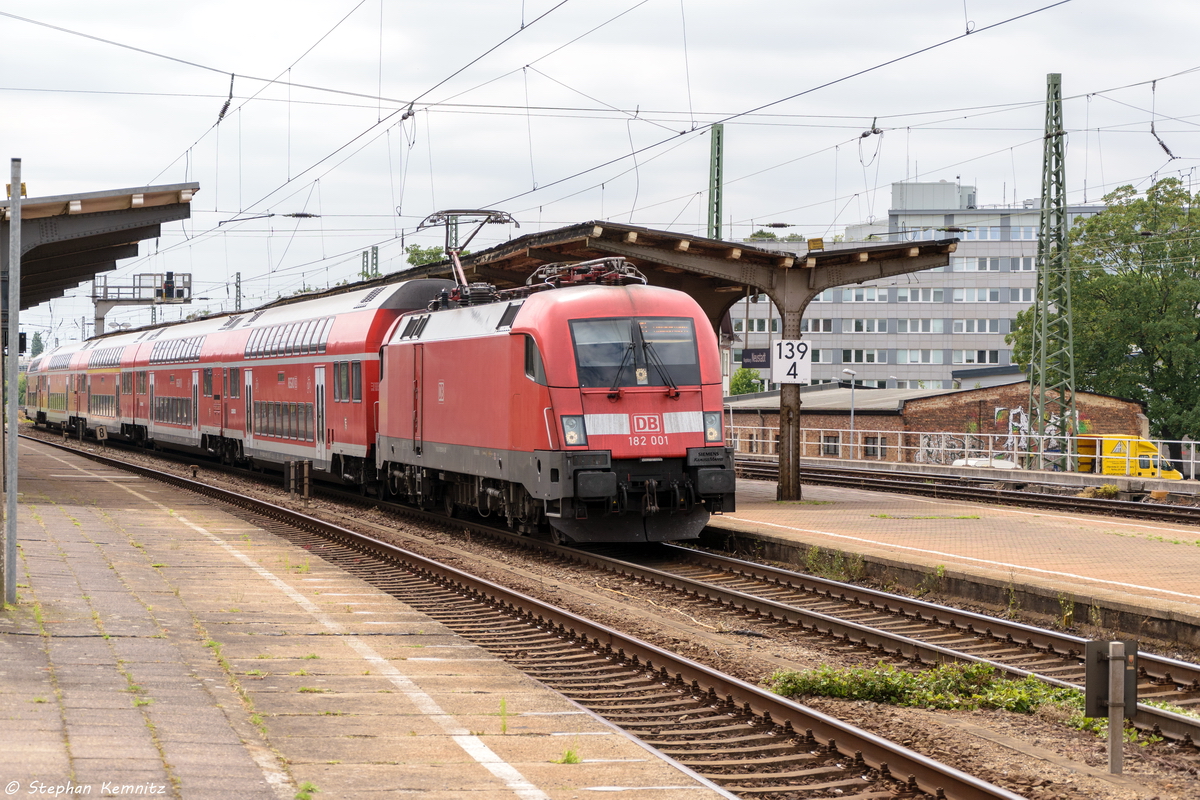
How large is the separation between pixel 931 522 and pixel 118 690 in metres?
14.6

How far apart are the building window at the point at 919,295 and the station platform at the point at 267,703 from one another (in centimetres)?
9321

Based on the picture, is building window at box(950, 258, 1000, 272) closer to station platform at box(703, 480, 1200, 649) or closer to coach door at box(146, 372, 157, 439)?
coach door at box(146, 372, 157, 439)

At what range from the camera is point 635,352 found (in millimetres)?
16562

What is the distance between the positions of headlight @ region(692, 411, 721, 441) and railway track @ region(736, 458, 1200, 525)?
9347mm

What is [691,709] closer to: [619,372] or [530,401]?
[619,372]

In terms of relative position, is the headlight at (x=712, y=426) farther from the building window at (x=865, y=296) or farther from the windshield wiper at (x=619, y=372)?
the building window at (x=865, y=296)

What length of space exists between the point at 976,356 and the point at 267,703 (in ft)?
332

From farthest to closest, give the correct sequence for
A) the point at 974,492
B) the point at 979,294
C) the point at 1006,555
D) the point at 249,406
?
the point at 979,294, the point at 249,406, the point at 974,492, the point at 1006,555

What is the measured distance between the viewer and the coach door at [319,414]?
26.3 metres

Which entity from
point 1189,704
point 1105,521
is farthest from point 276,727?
point 1105,521

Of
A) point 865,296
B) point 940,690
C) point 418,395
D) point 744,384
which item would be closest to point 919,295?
point 865,296

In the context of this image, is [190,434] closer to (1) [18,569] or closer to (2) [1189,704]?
(1) [18,569]

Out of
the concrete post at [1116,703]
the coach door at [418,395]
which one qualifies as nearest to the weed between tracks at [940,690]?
the concrete post at [1116,703]

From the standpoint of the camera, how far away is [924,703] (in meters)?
8.91
